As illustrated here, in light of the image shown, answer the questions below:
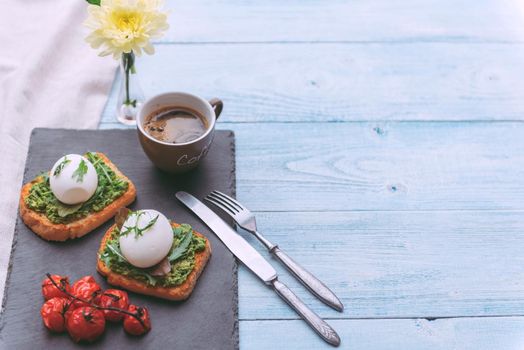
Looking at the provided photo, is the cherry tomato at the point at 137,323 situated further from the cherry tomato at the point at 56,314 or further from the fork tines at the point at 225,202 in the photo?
the fork tines at the point at 225,202

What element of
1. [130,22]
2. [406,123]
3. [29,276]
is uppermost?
[130,22]

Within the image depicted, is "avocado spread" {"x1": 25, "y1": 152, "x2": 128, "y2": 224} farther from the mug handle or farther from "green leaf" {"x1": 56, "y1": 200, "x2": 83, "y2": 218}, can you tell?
the mug handle

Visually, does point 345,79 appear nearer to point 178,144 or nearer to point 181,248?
point 178,144

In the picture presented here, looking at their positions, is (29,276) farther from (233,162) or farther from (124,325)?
(233,162)

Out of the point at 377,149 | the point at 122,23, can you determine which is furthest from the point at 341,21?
the point at 122,23

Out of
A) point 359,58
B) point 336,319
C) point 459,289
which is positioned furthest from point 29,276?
point 359,58

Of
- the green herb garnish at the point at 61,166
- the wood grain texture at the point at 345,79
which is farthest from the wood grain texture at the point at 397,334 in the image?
the wood grain texture at the point at 345,79

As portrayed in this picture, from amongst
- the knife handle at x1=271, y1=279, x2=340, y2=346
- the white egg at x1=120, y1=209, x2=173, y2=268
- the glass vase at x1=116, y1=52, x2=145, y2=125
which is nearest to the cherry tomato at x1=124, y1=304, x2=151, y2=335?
the white egg at x1=120, y1=209, x2=173, y2=268
